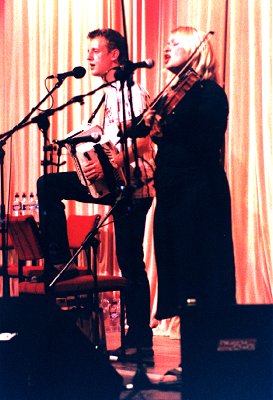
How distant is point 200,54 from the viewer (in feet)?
10.4

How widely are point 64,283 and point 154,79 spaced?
2.03 m

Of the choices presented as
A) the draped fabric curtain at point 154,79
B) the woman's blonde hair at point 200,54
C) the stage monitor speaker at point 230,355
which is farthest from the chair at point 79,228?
the stage monitor speaker at point 230,355

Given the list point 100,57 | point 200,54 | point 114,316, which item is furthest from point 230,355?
point 114,316

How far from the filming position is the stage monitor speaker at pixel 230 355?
6.65 ft

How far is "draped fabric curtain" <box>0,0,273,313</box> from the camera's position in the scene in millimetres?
4281

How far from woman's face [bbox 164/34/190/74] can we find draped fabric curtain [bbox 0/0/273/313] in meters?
0.72

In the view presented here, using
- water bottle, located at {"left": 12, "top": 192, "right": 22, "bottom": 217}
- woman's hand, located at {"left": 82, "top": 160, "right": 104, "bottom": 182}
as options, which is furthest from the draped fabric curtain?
woman's hand, located at {"left": 82, "top": 160, "right": 104, "bottom": 182}

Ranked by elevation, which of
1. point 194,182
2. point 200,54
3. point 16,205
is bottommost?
point 16,205

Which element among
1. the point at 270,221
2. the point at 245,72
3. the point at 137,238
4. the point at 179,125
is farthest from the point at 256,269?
the point at 179,125

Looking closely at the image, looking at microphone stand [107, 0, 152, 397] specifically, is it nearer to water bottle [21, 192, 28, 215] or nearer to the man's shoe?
the man's shoe

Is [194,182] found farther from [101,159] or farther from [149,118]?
[101,159]

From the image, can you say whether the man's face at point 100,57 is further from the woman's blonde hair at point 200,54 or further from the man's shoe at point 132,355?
the man's shoe at point 132,355

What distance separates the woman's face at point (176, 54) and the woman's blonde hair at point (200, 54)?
1 centimetres

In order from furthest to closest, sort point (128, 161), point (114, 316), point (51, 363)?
point (114, 316), point (128, 161), point (51, 363)
